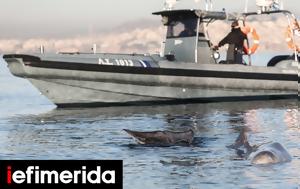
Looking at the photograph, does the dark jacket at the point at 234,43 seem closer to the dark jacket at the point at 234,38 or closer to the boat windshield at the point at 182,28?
the dark jacket at the point at 234,38

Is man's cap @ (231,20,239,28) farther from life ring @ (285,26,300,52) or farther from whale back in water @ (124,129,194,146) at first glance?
whale back in water @ (124,129,194,146)

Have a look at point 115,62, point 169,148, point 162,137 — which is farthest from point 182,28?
point 169,148

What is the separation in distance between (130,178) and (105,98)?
11.4m

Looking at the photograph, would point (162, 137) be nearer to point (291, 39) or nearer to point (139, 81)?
point (139, 81)

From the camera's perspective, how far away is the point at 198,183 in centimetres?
1016

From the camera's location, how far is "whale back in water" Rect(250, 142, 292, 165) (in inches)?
452

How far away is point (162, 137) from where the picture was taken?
44.8ft

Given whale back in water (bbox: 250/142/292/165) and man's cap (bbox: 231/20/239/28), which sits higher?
man's cap (bbox: 231/20/239/28)

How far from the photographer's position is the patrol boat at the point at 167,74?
828 inches

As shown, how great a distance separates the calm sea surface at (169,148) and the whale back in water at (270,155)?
0.18 meters

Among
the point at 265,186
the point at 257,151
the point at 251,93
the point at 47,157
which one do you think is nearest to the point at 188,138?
the point at 257,151

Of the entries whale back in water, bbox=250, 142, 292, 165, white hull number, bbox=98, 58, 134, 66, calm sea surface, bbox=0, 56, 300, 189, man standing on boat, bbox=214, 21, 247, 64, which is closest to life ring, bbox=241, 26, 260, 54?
man standing on boat, bbox=214, 21, 247, 64

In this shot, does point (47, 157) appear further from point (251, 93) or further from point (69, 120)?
point (251, 93)

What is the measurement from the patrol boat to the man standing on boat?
1.83 feet
